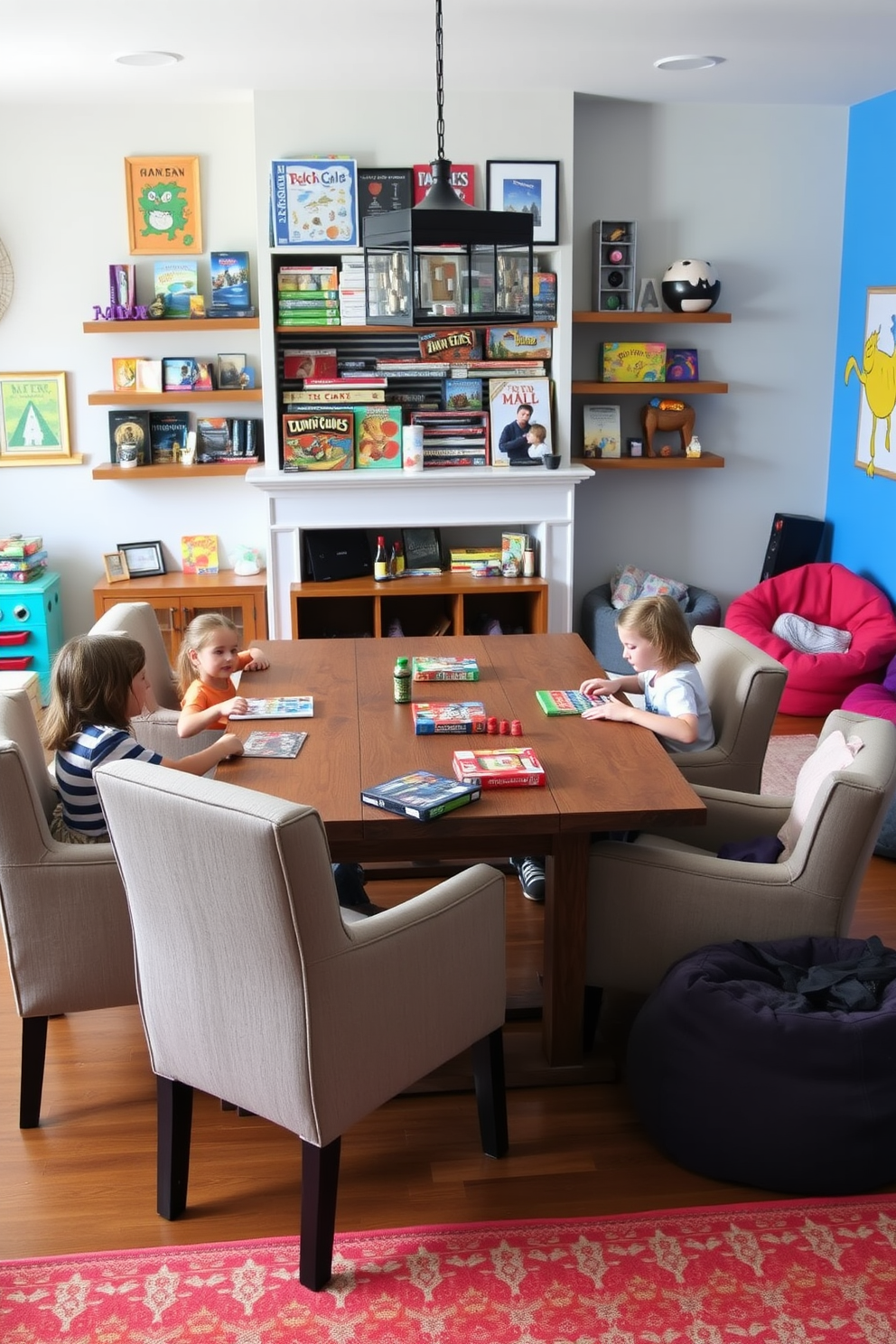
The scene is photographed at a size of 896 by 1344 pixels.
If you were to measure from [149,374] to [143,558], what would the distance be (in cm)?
81

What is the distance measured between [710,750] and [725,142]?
3430 mm

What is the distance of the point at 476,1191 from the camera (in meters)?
2.50

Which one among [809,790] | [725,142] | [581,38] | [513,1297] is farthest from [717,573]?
[513,1297]

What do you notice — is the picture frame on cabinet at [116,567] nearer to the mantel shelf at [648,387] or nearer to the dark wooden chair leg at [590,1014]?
the mantel shelf at [648,387]

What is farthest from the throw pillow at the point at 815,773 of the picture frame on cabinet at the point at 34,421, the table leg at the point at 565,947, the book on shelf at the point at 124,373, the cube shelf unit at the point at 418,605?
the picture frame on cabinet at the point at 34,421

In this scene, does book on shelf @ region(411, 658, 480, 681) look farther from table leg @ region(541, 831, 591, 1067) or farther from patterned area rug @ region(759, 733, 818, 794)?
patterned area rug @ region(759, 733, 818, 794)

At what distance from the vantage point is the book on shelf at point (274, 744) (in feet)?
9.36

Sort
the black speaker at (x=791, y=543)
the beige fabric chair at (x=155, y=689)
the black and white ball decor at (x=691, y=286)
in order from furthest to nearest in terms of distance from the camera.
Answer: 1. the black speaker at (x=791, y=543)
2. the black and white ball decor at (x=691, y=286)
3. the beige fabric chair at (x=155, y=689)

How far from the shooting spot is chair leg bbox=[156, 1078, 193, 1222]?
242 centimetres

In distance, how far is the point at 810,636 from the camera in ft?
18.3

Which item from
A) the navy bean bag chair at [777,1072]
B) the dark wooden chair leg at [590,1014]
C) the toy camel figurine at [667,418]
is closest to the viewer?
the navy bean bag chair at [777,1072]

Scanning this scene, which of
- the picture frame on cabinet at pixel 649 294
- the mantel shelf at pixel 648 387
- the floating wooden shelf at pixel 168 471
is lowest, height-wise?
the floating wooden shelf at pixel 168 471

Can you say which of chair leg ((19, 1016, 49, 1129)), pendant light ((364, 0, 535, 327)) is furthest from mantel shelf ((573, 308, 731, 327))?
chair leg ((19, 1016, 49, 1129))

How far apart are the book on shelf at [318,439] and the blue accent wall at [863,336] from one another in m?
2.24
